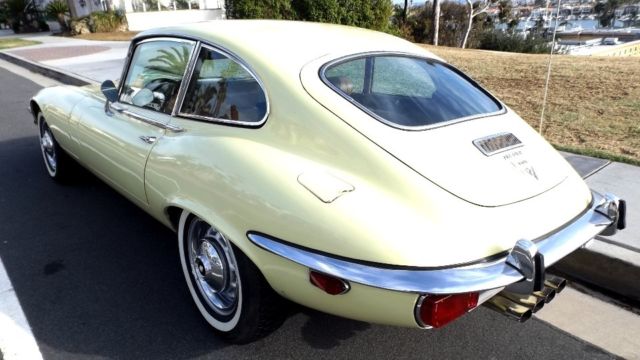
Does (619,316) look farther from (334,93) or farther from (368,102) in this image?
(334,93)

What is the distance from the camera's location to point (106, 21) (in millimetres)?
22766

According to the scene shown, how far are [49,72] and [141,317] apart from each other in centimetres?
1128

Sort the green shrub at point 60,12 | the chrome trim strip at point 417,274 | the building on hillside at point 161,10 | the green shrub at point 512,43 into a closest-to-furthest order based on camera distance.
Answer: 1. the chrome trim strip at point 417,274
2. the green shrub at point 512,43
3. the building on hillside at point 161,10
4. the green shrub at point 60,12

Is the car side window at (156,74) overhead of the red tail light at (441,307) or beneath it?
overhead

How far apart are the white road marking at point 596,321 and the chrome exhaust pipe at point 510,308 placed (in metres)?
0.72

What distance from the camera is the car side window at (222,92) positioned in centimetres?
241

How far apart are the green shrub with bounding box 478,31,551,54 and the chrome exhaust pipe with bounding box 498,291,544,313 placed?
1902 cm

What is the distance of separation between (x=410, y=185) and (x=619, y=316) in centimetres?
164

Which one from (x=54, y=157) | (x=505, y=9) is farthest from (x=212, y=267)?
(x=505, y=9)

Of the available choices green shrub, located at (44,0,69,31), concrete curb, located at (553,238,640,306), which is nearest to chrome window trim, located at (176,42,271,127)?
concrete curb, located at (553,238,640,306)

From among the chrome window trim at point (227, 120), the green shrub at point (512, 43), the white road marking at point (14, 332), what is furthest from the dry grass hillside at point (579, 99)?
the green shrub at point (512, 43)

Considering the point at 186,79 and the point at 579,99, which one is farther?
the point at 579,99

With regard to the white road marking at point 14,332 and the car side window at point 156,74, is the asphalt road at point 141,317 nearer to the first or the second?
the white road marking at point 14,332

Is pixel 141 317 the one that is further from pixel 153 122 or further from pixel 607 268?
pixel 607 268
